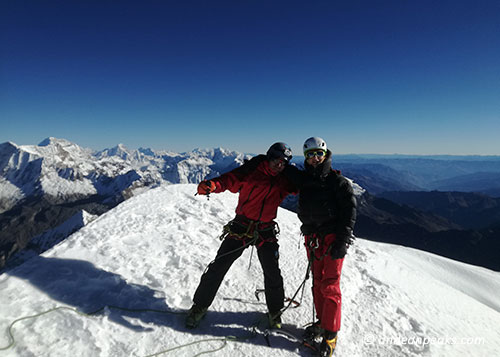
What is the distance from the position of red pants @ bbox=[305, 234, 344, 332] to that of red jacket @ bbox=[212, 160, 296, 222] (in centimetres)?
104

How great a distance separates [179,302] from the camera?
16.7 feet

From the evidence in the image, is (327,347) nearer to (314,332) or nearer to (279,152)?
(314,332)

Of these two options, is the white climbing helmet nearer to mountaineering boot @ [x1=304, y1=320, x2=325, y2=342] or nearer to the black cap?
the black cap

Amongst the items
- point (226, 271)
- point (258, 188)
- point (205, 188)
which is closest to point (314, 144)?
point (258, 188)

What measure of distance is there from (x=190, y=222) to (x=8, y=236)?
284m

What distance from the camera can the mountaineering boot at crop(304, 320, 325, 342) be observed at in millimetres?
4359

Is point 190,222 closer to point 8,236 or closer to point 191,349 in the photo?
point 191,349

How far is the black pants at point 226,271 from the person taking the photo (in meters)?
4.55

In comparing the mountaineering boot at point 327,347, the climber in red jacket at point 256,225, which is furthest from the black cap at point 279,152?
the mountaineering boot at point 327,347

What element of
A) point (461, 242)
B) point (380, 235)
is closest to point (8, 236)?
point (380, 235)

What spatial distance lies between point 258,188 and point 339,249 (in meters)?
1.88

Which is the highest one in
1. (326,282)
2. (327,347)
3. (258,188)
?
(258,188)

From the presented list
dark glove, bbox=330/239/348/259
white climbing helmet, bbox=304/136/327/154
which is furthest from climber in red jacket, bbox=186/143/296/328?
dark glove, bbox=330/239/348/259

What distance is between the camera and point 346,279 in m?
7.32
